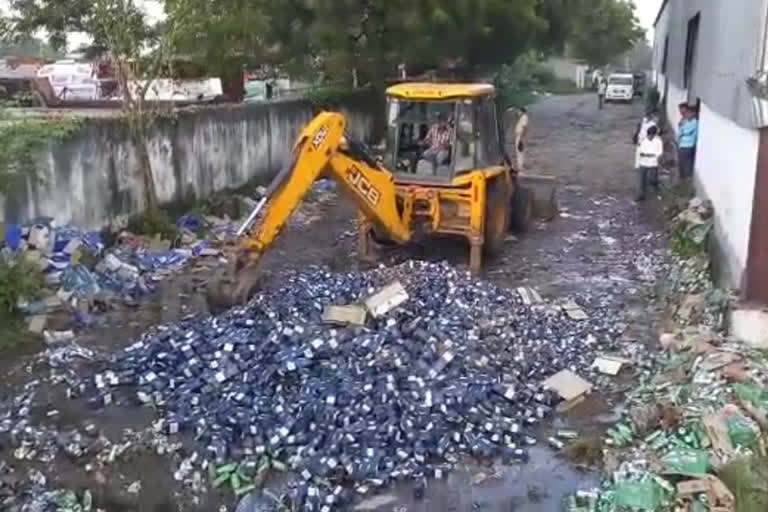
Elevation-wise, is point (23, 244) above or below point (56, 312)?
above

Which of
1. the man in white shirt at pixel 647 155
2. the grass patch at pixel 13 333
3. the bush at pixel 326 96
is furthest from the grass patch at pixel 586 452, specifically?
the bush at pixel 326 96

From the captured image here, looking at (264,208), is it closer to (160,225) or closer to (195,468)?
(195,468)

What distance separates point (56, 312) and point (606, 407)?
18.6 ft

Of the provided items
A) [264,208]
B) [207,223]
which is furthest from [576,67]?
[264,208]

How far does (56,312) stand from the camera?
914cm

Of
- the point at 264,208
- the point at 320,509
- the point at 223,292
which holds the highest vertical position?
the point at 264,208

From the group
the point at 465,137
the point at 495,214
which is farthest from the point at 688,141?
the point at 465,137

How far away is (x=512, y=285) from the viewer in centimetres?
1043

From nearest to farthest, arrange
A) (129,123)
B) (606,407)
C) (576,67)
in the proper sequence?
(606,407)
(129,123)
(576,67)

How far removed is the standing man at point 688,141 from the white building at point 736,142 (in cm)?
86

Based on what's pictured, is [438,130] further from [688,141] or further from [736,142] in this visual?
[688,141]

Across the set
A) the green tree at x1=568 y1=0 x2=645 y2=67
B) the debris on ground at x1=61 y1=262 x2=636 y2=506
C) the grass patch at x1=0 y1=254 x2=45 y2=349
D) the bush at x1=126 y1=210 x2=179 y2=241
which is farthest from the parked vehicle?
the grass patch at x1=0 y1=254 x2=45 y2=349

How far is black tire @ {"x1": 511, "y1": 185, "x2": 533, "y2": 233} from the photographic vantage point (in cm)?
1295

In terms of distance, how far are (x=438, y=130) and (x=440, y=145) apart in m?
0.19
